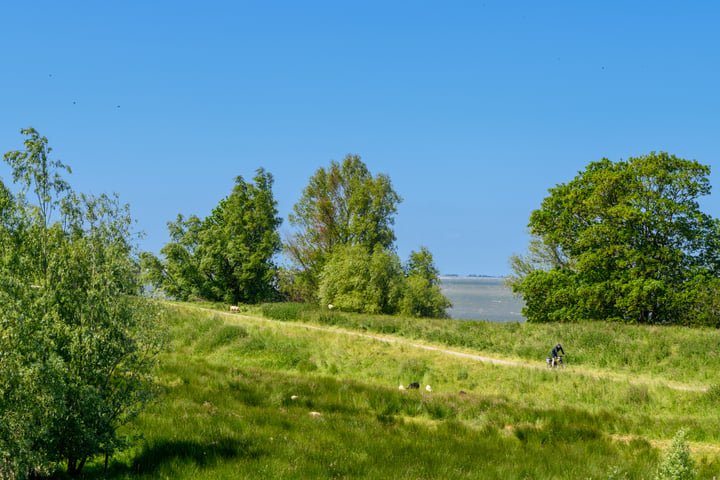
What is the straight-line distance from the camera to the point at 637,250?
35938 millimetres

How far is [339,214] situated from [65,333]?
4795cm

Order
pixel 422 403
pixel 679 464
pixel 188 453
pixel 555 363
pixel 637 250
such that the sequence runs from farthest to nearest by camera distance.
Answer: pixel 637 250 → pixel 555 363 → pixel 422 403 → pixel 188 453 → pixel 679 464

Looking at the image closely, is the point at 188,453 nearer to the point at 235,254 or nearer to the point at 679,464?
the point at 679,464

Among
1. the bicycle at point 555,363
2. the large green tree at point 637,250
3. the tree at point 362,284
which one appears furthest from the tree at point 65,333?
the tree at point 362,284

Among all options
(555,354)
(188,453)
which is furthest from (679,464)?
(555,354)

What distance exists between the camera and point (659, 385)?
21578 millimetres

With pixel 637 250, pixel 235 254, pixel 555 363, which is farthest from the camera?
pixel 235 254

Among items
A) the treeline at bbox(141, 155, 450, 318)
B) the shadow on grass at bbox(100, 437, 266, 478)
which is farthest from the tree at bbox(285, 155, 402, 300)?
the shadow on grass at bbox(100, 437, 266, 478)

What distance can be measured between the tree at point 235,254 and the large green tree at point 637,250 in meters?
29.0

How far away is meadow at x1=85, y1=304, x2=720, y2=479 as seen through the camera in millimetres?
10734

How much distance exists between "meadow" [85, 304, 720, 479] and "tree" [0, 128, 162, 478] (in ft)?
4.09

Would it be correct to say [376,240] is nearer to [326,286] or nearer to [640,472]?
[326,286]

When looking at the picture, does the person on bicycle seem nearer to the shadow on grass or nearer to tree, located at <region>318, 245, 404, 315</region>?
the shadow on grass

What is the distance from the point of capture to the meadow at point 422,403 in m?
10.7
